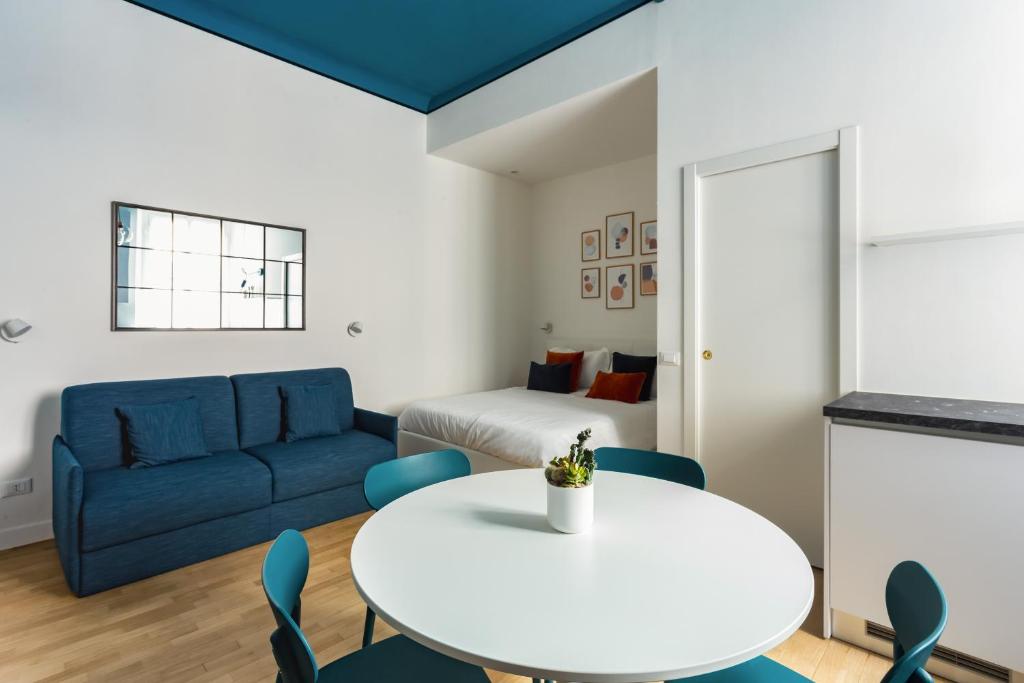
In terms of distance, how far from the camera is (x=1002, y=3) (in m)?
2.07

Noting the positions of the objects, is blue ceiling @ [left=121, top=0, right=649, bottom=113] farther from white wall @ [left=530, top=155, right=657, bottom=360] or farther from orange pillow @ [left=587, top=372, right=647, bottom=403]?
orange pillow @ [left=587, top=372, right=647, bottom=403]

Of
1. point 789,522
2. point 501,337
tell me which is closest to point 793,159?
point 789,522

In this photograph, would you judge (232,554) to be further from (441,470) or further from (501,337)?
(501,337)

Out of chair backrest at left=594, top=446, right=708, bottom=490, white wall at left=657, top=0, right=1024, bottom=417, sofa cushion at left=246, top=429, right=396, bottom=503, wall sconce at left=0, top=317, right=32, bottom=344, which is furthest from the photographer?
sofa cushion at left=246, top=429, right=396, bottom=503

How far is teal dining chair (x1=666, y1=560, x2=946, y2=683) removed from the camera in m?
0.83

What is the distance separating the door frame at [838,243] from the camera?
7.94 ft

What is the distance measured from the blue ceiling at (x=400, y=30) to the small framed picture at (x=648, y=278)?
199 centimetres

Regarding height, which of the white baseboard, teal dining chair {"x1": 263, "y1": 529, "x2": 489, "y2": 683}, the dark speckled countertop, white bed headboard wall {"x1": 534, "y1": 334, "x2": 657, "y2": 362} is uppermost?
white bed headboard wall {"x1": 534, "y1": 334, "x2": 657, "y2": 362}

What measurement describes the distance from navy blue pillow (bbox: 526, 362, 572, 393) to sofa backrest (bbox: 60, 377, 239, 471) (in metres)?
2.59

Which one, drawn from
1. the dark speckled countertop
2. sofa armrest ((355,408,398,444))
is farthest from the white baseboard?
the dark speckled countertop

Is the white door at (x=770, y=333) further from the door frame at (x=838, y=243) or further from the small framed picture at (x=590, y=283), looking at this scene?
the small framed picture at (x=590, y=283)

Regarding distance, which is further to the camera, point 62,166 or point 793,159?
point 62,166

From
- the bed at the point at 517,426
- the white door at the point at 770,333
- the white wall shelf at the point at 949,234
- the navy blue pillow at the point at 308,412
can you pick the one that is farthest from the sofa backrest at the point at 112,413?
the white wall shelf at the point at 949,234

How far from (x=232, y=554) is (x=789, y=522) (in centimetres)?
302
